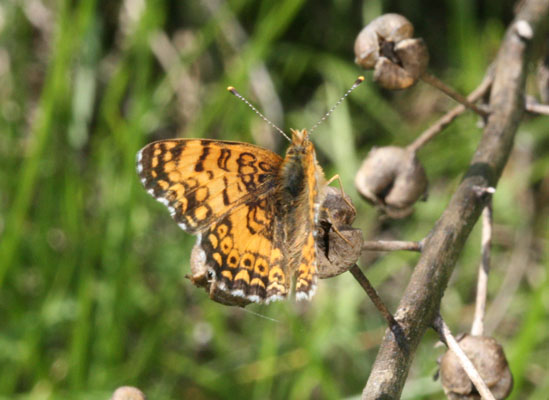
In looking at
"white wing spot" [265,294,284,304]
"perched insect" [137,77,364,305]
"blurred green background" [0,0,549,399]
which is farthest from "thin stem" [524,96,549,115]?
"blurred green background" [0,0,549,399]

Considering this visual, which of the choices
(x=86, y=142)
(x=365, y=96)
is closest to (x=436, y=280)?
(x=365, y=96)

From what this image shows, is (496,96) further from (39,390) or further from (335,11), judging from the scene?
(39,390)

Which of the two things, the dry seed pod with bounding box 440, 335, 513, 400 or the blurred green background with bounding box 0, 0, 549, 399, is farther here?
the blurred green background with bounding box 0, 0, 549, 399

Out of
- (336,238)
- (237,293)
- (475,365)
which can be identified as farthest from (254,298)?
(475,365)

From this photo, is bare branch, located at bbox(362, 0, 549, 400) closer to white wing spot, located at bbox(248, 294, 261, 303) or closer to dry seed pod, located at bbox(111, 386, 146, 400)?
white wing spot, located at bbox(248, 294, 261, 303)

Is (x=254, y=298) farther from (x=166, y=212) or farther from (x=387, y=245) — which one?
(x=166, y=212)

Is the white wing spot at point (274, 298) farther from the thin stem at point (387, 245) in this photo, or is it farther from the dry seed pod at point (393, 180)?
the dry seed pod at point (393, 180)
